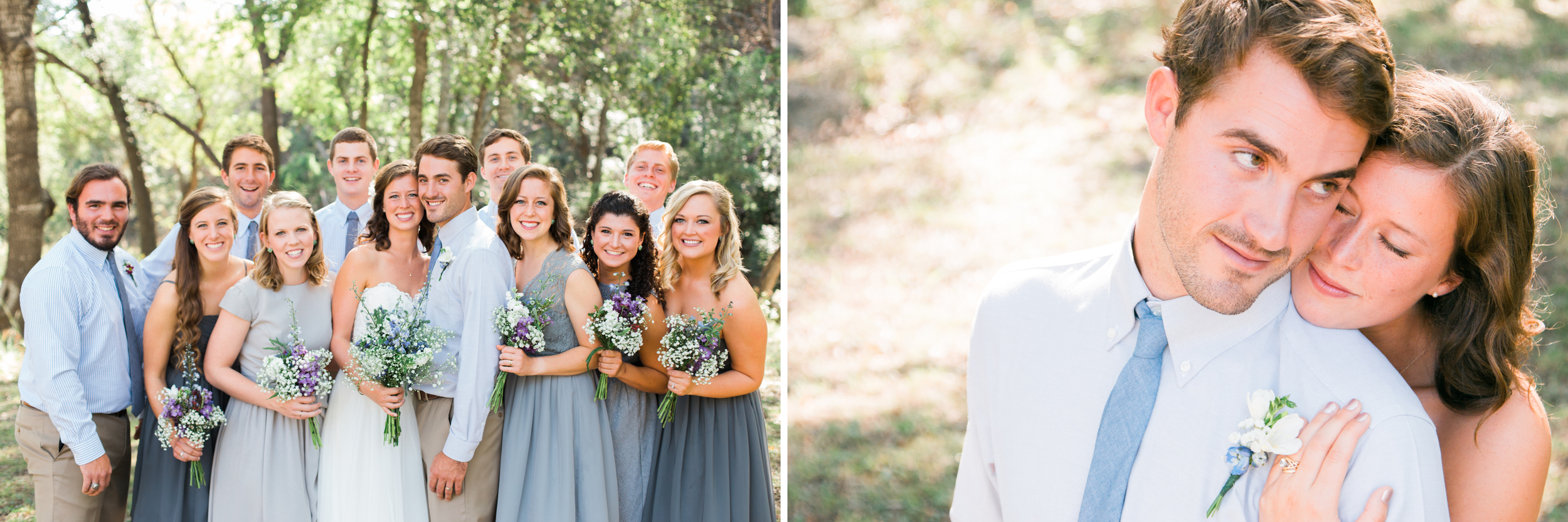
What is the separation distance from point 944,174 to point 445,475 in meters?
6.16

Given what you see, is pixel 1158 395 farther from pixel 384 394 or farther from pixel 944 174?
pixel 944 174

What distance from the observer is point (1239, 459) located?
7.27 ft

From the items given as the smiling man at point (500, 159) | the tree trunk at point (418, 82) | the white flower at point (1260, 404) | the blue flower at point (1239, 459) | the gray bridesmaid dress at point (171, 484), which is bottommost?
the gray bridesmaid dress at point (171, 484)

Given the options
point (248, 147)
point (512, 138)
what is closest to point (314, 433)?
point (512, 138)

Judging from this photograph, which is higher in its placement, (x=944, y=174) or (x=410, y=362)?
(x=944, y=174)

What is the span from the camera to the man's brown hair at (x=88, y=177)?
467 centimetres

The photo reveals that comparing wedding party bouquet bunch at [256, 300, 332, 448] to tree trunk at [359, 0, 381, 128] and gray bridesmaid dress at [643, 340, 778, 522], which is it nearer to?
gray bridesmaid dress at [643, 340, 778, 522]

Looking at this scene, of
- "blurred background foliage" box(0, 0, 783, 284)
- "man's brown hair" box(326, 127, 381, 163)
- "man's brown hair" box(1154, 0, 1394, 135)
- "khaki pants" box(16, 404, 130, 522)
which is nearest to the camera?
"man's brown hair" box(1154, 0, 1394, 135)

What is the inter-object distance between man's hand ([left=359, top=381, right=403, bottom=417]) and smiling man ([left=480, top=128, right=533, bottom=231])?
5.69 feet

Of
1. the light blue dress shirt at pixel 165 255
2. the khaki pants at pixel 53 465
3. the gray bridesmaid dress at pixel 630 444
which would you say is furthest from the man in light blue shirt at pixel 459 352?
the khaki pants at pixel 53 465

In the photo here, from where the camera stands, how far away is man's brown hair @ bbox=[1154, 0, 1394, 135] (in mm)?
2029

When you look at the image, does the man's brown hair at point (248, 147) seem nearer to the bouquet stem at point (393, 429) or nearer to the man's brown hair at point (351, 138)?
the man's brown hair at point (351, 138)

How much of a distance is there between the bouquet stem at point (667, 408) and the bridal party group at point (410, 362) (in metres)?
0.01

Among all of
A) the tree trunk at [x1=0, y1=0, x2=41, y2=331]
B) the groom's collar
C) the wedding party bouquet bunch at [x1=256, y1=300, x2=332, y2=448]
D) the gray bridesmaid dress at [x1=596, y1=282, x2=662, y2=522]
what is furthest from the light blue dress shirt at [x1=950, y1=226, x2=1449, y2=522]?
the tree trunk at [x1=0, y1=0, x2=41, y2=331]
